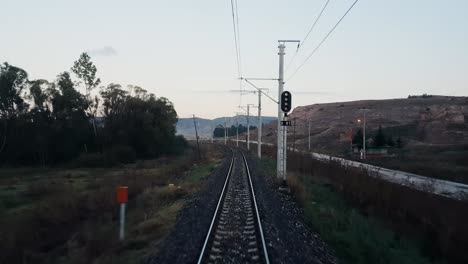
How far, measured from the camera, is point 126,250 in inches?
438

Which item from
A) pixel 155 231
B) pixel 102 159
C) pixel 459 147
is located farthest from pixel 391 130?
pixel 155 231

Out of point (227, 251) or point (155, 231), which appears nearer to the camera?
point (227, 251)

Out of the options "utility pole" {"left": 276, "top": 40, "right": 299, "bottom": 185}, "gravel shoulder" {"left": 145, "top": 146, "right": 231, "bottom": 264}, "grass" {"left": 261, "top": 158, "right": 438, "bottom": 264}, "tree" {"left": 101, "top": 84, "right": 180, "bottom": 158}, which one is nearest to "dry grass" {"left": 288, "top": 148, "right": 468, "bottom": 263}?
"grass" {"left": 261, "top": 158, "right": 438, "bottom": 264}

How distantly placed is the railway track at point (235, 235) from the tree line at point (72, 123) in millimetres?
45142

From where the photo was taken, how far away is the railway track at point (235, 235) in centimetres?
985

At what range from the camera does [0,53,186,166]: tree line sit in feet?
203

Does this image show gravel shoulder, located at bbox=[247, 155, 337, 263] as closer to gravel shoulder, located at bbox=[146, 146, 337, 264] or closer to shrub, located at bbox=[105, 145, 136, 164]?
gravel shoulder, located at bbox=[146, 146, 337, 264]

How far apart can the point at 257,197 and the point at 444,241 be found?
901 cm

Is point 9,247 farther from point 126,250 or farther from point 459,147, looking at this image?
point 459,147

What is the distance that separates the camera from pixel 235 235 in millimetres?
12117

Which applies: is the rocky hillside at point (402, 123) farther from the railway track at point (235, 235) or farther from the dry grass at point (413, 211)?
the railway track at point (235, 235)

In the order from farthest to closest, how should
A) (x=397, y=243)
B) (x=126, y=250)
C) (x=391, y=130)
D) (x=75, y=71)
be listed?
(x=391, y=130) → (x=75, y=71) → (x=397, y=243) → (x=126, y=250)

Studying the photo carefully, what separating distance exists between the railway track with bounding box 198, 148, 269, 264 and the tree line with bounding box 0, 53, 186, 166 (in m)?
45.1

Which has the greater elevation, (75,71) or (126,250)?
(75,71)
